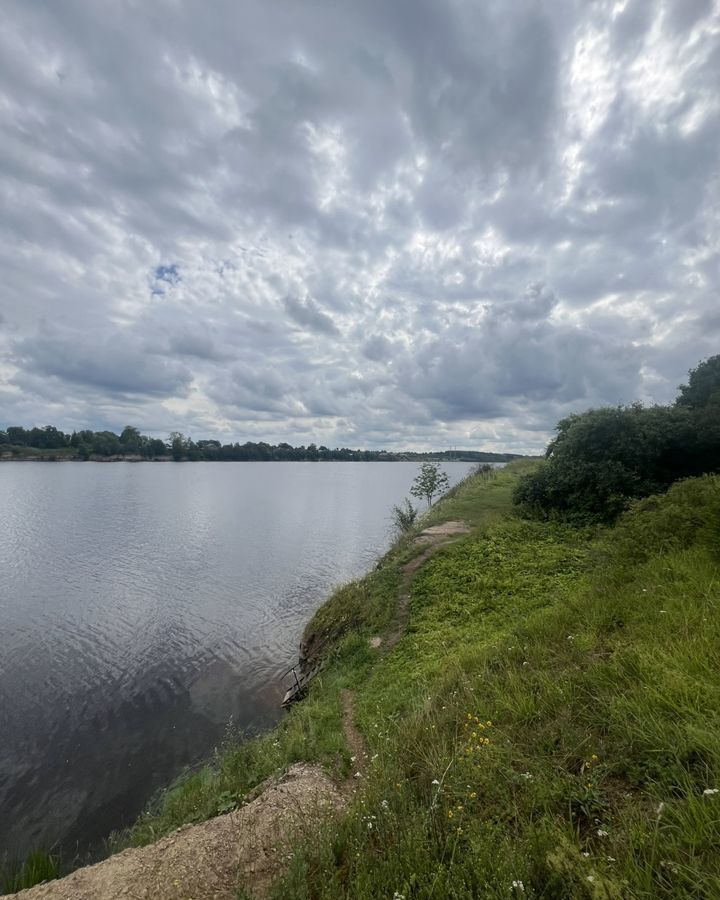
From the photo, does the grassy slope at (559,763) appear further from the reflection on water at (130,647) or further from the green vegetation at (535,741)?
the reflection on water at (130,647)

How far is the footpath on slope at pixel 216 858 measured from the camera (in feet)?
14.7

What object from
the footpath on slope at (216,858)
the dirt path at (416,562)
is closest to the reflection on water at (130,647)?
the dirt path at (416,562)

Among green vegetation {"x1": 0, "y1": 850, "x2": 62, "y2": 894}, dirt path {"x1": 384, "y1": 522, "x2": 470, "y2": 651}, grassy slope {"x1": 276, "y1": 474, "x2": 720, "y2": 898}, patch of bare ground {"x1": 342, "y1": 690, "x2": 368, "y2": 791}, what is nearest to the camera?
grassy slope {"x1": 276, "y1": 474, "x2": 720, "y2": 898}

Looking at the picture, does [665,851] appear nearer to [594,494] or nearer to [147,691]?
[147,691]

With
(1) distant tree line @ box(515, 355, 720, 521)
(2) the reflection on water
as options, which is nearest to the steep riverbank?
(2) the reflection on water

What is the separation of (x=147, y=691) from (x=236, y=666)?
120 inches

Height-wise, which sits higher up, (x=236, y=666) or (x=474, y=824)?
(x=474, y=824)

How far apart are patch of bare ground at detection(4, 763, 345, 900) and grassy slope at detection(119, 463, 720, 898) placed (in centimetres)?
79

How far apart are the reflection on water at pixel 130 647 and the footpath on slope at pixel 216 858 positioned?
19.2 ft

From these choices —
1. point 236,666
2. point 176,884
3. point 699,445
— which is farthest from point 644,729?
point 699,445

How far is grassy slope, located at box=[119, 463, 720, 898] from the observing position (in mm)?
3262

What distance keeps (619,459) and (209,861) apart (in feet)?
68.8

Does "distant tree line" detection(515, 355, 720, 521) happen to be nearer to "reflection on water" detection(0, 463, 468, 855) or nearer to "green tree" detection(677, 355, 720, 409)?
"green tree" detection(677, 355, 720, 409)

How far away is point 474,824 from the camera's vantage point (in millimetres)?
3775
